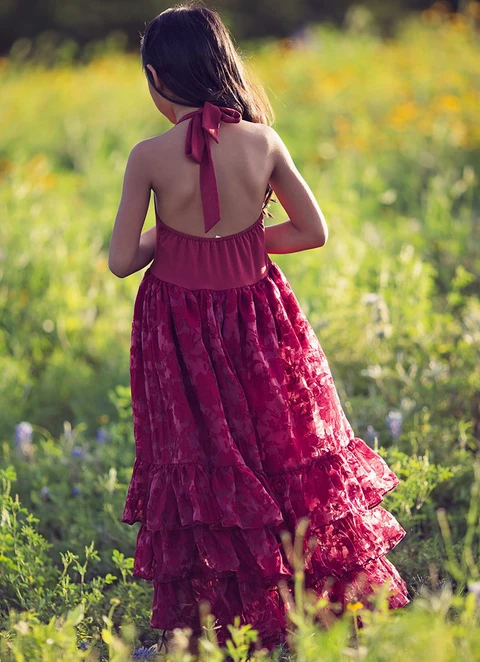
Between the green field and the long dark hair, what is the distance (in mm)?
161

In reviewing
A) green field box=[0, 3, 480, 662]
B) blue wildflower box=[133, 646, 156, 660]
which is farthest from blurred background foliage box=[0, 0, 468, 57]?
blue wildflower box=[133, 646, 156, 660]

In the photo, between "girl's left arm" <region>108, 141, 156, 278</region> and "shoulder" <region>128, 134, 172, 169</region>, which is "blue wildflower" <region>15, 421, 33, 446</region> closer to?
"girl's left arm" <region>108, 141, 156, 278</region>

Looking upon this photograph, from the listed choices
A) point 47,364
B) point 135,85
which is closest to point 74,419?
point 47,364

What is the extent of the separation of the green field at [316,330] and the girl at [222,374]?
A: 0.21 meters

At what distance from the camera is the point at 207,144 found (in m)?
2.03

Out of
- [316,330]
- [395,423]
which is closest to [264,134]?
[395,423]

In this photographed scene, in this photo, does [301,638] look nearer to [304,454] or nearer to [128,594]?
[304,454]

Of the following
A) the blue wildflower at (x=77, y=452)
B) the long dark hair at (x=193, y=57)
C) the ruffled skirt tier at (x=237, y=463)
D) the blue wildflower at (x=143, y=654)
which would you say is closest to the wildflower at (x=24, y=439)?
the blue wildflower at (x=77, y=452)

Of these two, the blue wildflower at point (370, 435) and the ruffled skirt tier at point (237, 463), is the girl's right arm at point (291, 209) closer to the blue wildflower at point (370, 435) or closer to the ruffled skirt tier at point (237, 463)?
the ruffled skirt tier at point (237, 463)

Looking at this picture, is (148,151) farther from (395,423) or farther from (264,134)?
(395,423)

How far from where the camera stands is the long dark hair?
201 cm

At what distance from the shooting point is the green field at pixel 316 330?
243cm

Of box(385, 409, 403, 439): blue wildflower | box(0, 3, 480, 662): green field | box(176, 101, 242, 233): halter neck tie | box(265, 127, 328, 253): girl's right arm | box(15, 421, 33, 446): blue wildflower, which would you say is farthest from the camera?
box(15, 421, 33, 446): blue wildflower

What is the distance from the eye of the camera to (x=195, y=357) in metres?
2.10
